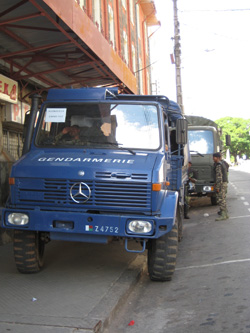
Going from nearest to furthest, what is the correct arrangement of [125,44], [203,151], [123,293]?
1. [123,293]
2. [203,151]
3. [125,44]

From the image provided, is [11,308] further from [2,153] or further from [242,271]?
[2,153]

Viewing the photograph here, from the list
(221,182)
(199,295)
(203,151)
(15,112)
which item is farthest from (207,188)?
(199,295)

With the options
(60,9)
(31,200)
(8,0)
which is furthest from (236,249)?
(8,0)

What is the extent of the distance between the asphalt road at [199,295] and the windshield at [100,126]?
2.02m

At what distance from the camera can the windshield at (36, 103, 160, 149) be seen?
18.8ft

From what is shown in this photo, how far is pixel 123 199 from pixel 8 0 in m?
4.27

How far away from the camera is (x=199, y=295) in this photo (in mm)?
5023

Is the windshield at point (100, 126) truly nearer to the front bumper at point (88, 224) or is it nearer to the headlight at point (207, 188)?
the front bumper at point (88, 224)

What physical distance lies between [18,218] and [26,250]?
0.59 metres

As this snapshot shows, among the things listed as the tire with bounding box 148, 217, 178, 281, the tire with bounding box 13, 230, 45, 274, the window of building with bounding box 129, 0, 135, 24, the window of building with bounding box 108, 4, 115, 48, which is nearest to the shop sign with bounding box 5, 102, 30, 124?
the tire with bounding box 13, 230, 45, 274

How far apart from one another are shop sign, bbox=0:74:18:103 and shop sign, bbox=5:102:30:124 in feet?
2.07

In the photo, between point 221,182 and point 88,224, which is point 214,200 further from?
point 88,224

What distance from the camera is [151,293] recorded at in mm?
5293

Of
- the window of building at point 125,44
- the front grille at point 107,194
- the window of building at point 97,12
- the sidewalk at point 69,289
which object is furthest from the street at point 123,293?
the window of building at point 125,44
